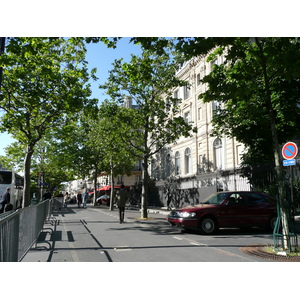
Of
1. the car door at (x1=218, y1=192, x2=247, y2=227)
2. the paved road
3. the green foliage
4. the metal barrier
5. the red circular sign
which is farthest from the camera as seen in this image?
the car door at (x1=218, y1=192, x2=247, y2=227)

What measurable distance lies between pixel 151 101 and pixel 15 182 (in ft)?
45.1

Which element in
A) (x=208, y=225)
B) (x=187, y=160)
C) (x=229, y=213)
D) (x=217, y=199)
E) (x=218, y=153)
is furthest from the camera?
(x=187, y=160)

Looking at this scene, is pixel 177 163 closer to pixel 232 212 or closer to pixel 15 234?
pixel 232 212

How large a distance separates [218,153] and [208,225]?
17.7 m

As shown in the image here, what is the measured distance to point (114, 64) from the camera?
1817cm


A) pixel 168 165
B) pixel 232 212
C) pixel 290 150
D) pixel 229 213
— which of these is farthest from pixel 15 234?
pixel 168 165

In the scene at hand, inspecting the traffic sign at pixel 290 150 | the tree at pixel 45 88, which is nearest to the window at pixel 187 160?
the tree at pixel 45 88

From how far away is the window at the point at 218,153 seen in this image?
28.3 metres

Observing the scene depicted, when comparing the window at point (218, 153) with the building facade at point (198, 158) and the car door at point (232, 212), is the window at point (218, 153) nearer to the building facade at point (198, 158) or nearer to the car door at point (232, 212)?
the building facade at point (198, 158)

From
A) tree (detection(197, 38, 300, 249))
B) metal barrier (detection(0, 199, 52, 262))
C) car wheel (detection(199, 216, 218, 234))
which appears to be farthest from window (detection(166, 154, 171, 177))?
metal barrier (detection(0, 199, 52, 262))

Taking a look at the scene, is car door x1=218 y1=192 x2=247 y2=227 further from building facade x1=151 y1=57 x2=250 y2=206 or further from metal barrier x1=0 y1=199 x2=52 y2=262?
building facade x1=151 y1=57 x2=250 y2=206

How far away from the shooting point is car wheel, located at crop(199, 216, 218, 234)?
1158cm

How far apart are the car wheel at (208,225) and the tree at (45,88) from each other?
7430 mm

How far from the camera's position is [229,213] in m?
11.8
